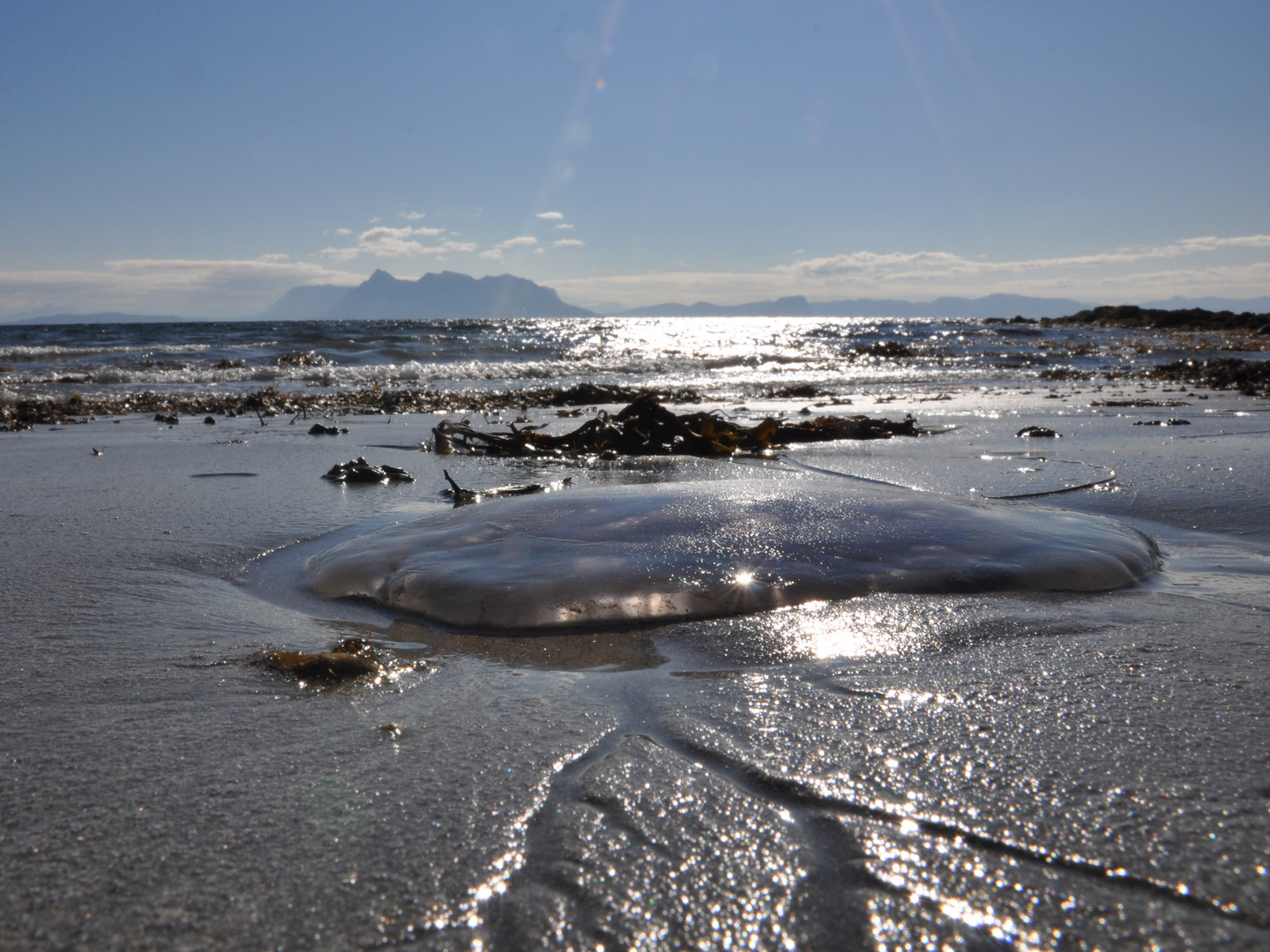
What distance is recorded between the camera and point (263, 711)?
1.34m

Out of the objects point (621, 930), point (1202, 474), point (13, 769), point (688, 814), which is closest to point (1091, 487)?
point (1202, 474)

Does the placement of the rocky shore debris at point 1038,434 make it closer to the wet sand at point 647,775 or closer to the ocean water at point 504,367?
the wet sand at point 647,775

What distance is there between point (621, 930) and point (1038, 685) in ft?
2.87

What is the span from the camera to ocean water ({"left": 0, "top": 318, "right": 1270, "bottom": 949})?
0.82 metres

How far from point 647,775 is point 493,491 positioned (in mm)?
2279

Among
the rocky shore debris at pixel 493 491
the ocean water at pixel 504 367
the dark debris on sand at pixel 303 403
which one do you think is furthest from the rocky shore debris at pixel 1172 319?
the rocky shore debris at pixel 493 491

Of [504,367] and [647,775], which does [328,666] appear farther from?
[504,367]

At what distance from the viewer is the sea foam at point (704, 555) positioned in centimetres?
181

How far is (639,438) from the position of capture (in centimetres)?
449

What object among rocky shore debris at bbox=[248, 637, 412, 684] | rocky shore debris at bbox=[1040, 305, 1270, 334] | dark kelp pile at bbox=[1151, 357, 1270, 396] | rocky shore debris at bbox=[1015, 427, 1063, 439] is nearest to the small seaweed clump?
rocky shore debris at bbox=[248, 637, 412, 684]

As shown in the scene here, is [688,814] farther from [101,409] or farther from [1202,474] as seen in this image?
[101,409]

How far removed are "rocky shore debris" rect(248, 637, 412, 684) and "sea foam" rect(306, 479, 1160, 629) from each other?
0.94ft

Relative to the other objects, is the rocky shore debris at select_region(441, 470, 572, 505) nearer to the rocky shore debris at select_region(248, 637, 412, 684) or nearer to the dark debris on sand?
the rocky shore debris at select_region(248, 637, 412, 684)

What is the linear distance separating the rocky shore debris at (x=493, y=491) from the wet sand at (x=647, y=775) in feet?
3.32
